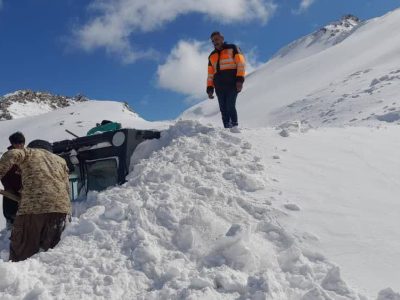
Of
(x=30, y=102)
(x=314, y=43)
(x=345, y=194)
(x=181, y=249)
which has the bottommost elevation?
(x=181, y=249)

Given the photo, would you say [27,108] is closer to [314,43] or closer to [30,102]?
[30,102]

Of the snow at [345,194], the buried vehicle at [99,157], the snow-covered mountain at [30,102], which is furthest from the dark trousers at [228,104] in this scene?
the snow-covered mountain at [30,102]

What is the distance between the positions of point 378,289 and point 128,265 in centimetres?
202

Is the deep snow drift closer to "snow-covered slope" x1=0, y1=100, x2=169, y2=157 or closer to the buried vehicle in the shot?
the buried vehicle

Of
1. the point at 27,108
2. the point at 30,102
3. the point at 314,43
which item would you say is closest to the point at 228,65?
the point at 314,43

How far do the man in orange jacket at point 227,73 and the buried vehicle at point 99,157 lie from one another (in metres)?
1.75

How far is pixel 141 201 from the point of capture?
5375 millimetres

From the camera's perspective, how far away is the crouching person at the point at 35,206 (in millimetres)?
4992

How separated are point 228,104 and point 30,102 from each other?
319ft

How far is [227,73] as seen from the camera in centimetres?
829

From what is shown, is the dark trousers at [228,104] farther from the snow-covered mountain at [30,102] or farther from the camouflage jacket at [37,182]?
the snow-covered mountain at [30,102]

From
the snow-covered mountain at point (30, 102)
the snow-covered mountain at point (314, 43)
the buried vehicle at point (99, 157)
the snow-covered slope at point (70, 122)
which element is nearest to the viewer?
the buried vehicle at point (99, 157)

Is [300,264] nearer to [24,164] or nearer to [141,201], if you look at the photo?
[141,201]

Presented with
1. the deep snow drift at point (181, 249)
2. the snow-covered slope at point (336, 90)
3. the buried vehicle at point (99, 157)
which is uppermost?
the snow-covered slope at point (336, 90)
